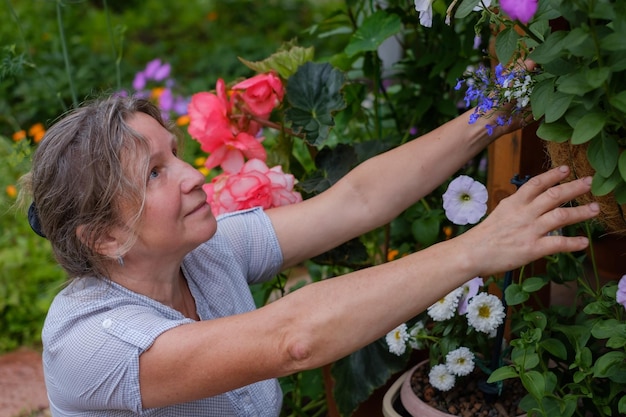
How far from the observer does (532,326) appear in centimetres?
151

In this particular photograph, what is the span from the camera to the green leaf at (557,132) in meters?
1.25

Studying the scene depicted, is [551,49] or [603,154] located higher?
[551,49]

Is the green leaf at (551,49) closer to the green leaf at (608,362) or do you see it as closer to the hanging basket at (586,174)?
the hanging basket at (586,174)

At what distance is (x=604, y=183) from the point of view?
4.00 ft

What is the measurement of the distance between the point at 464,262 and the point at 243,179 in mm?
779

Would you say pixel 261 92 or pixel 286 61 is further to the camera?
pixel 286 61

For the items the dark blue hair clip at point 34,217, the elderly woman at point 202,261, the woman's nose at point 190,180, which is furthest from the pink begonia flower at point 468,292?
the dark blue hair clip at point 34,217

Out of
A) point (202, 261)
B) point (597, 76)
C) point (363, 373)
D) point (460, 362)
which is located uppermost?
point (597, 76)

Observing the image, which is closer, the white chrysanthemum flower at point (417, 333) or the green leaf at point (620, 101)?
the green leaf at point (620, 101)

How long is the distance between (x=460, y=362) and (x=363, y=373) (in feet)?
1.05

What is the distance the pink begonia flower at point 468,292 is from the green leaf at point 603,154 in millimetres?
458

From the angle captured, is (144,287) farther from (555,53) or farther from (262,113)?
(555,53)

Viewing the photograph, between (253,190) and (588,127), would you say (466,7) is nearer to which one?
(588,127)

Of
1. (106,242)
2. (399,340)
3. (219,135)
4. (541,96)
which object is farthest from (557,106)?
(219,135)
